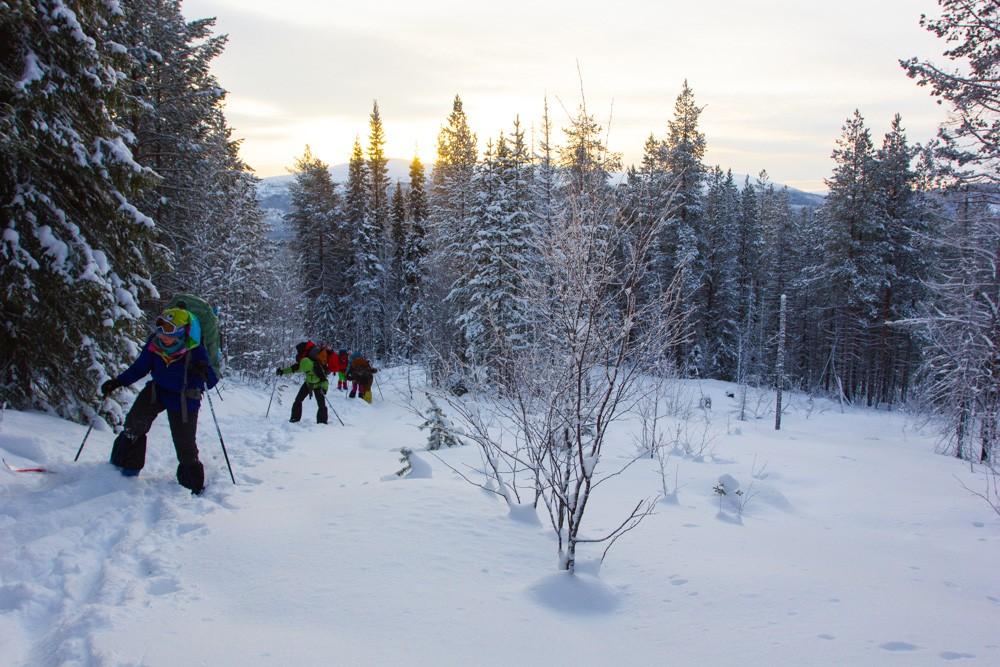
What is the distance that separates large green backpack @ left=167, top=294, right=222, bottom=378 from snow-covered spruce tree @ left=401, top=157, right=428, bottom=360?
82.1ft

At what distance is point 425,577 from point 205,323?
3653mm

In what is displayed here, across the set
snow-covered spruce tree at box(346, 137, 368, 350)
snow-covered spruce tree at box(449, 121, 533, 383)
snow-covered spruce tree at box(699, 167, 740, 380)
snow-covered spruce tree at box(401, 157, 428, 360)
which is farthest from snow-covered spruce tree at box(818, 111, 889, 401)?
snow-covered spruce tree at box(346, 137, 368, 350)

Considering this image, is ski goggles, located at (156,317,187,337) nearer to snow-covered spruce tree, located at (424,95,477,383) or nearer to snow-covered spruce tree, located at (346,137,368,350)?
Answer: snow-covered spruce tree, located at (424,95,477,383)

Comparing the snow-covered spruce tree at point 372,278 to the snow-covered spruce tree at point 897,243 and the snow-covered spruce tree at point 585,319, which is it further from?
the snow-covered spruce tree at point 585,319

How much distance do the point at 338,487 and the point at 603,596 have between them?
129 inches

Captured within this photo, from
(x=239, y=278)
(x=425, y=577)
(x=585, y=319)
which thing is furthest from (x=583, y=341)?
(x=239, y=278)

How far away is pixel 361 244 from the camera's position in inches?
1368

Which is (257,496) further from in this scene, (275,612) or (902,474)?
(902,474)

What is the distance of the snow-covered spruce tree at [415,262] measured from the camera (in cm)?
3195

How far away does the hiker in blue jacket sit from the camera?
4.99 meters

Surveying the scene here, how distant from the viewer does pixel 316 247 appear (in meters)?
35.7

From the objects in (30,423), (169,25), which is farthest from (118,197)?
(169,25)

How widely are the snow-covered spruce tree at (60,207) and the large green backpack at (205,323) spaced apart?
1582 millimetres

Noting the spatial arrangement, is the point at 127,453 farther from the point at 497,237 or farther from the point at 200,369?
the point at 497,237
